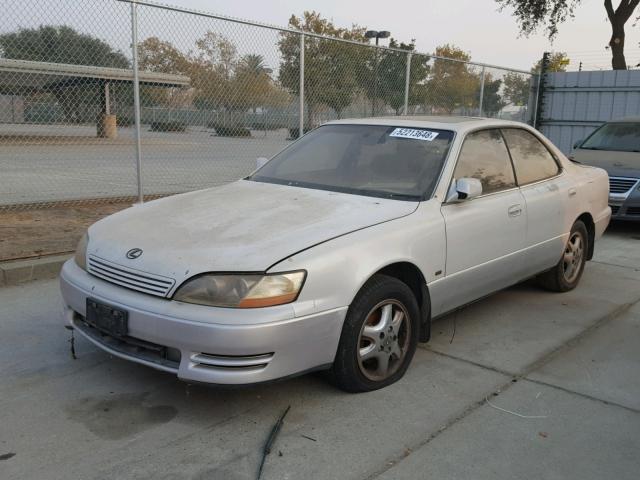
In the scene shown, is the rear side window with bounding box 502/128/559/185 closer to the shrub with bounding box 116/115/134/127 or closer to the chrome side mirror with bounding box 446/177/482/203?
the chrome side mirror with bounding box 446/177/482/203

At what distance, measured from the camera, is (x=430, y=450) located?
9.51 feet

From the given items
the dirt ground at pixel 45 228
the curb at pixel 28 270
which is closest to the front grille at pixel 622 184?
the dirt ground at pixel 45 228

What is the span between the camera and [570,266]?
554cm

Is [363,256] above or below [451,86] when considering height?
below

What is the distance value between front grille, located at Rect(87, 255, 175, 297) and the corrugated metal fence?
45.4 ft

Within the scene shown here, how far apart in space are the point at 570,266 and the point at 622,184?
3.63 metres

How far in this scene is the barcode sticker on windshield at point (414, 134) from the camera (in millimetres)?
4336

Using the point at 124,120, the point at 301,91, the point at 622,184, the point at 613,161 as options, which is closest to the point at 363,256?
the point at 124,120

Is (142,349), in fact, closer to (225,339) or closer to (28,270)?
(225,339)

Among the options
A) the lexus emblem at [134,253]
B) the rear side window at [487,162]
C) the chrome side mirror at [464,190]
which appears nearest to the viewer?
the lexus emblem at [134,253]

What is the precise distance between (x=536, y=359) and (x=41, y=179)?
10426mm

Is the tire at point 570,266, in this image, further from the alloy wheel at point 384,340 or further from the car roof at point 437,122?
the alloy wheel at point 384,340

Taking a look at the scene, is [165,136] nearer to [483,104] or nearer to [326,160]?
[326,160]

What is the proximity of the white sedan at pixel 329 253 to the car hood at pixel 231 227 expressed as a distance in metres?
0.01
